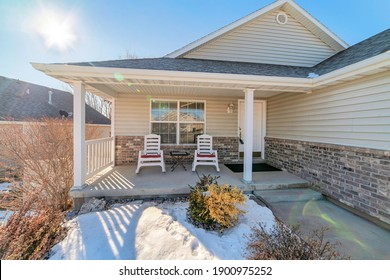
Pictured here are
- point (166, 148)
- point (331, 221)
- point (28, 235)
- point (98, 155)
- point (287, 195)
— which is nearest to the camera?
point (28, 235)

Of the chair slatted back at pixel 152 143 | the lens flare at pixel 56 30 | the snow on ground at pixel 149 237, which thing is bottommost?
the snow on ground at pixel 149 237

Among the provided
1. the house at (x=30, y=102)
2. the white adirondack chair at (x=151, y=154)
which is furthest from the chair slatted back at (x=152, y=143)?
the house at (x=30, y=102)

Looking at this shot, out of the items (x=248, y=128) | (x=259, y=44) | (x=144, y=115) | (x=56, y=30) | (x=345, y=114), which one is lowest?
(x=248, y=128)

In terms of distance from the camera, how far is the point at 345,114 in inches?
146

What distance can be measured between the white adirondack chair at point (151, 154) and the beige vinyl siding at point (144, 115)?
499 mm

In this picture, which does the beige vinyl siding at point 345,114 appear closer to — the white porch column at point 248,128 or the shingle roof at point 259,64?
the shingle roof at point 259,64

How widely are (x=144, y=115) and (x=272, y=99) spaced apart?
4.42 metres

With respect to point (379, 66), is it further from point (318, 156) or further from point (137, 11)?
point (137, 11)

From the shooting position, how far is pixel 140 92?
591cm

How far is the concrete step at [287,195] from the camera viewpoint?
3.89 meters

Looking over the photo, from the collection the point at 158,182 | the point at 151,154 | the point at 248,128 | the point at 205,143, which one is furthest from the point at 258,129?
the point at 158,182

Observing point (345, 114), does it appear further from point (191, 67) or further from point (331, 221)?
point (191, 67)

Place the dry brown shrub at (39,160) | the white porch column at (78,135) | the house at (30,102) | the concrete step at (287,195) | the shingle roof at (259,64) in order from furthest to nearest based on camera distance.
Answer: the house at (30,102), the dry brown shrub at (39,160), the shingle roof at (259,64), the concrete step at (287,195), the white porch column at (78,135)

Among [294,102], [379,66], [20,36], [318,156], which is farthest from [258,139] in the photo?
[20,36]
